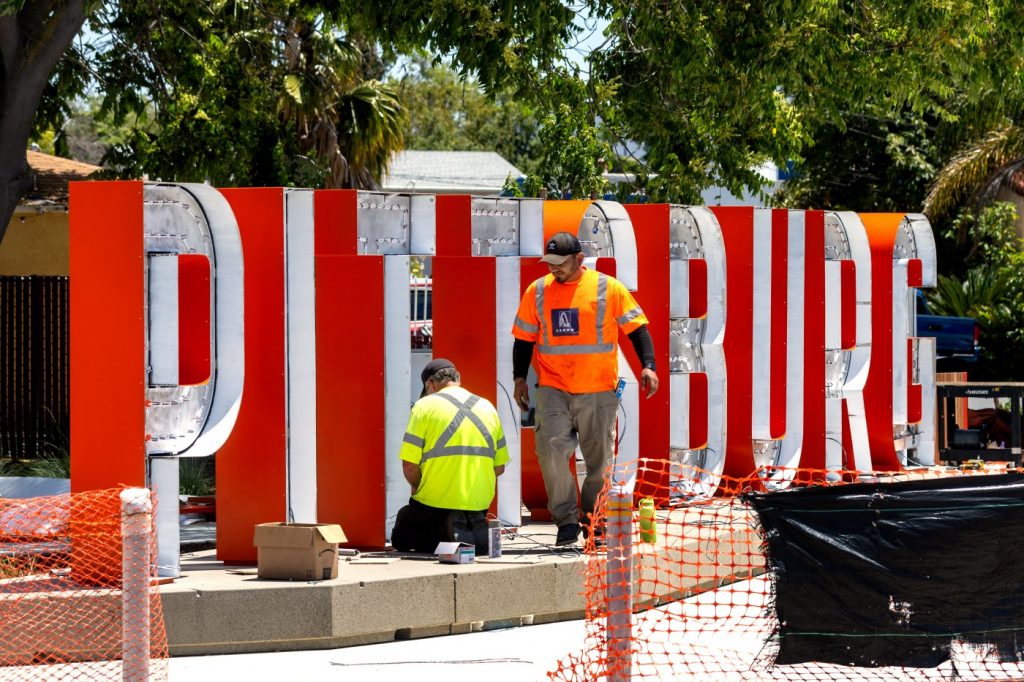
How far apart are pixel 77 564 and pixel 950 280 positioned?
70.1ft

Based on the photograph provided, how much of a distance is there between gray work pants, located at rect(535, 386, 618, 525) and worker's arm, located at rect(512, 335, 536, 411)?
15 cm

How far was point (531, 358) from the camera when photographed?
10727 mm

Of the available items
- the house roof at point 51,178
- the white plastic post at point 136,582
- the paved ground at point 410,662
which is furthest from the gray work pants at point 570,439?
the house roof at point 51,178

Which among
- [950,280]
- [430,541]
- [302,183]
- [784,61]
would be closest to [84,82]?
[302,183]

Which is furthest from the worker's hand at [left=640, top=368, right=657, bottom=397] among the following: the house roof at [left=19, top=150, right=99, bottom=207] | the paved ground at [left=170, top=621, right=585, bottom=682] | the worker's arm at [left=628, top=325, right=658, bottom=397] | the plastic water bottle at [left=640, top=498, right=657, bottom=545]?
the house roof at [left=19, top=150, right=99, bottom=207]

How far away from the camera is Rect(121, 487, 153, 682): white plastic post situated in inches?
249

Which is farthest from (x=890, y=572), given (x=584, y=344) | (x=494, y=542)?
(x=584, y=344)

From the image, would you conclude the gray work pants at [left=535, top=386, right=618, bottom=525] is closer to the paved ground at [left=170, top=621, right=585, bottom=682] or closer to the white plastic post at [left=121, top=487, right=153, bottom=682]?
the paved ground at [left=170, top=621, right=585, bottom=682]

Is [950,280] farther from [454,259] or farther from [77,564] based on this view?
[77,564]

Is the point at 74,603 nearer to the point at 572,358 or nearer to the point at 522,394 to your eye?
the point at 522,394

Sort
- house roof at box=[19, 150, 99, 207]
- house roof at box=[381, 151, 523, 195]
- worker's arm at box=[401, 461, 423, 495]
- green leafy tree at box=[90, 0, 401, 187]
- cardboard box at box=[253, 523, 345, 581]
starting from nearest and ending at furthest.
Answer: cardboard box at box=[253, 523, 345, 581] → worker's arm at box=[401, 461, 423, 495] → green leafy tree at box=[90, 0, 401, 187] → house roof at box=[19, 150, 99, 207] → house roof at box=[381, 151, 523, 195]

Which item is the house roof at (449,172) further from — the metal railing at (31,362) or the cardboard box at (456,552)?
the cardboard box at (456,552)

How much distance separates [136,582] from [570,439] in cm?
428

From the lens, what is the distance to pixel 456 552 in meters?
9.12
